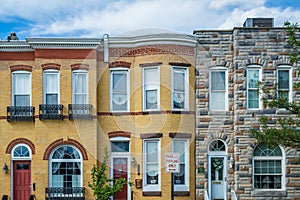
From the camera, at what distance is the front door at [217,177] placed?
2081 cm

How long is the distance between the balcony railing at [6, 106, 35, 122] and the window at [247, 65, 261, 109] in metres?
8.88

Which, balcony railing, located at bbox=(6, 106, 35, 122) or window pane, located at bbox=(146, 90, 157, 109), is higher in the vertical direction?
window pane, located at bbox=(146, 90, 157, 109)

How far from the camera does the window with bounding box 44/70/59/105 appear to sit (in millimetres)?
21125

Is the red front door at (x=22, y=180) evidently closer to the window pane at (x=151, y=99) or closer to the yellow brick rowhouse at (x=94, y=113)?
the yellow brick rowhouse at (x=94, y=113)

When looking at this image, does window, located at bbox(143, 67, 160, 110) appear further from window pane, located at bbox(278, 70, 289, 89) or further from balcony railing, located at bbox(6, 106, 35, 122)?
window pane, located at bbox(278, 70, 289, 89)

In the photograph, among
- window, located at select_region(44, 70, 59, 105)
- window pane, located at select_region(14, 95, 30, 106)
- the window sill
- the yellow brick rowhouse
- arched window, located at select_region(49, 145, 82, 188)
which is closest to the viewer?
the window sill

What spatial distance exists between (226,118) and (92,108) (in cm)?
549

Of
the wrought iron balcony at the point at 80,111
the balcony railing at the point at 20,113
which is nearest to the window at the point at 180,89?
the wrought iron balcony at the point at 80,111

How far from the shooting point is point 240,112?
20531 millimetres

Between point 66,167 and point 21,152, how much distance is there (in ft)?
6.74

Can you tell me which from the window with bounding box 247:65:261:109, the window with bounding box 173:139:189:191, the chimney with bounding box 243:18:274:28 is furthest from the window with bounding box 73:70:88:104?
the chimney with bounding box 243:18:274:28

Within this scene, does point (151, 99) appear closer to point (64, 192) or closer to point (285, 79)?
point (64, 192)

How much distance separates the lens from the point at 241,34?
67.7 ft

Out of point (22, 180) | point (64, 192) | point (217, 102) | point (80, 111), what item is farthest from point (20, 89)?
point (217, 102)
